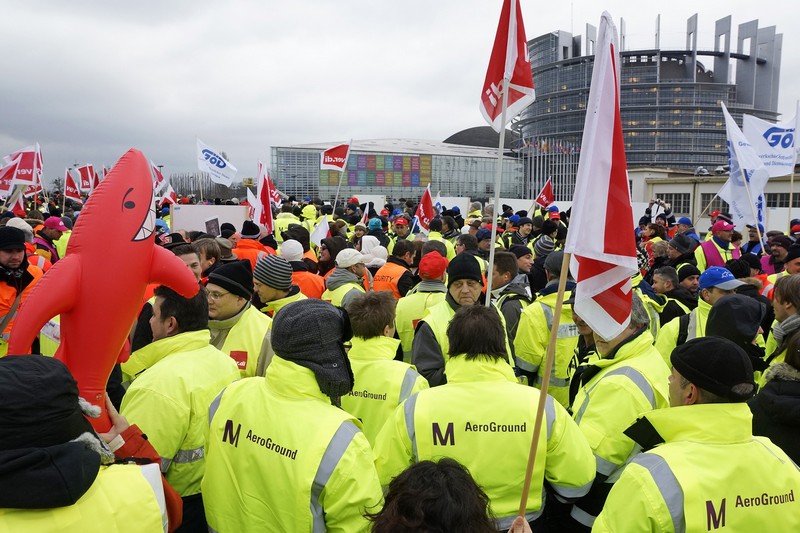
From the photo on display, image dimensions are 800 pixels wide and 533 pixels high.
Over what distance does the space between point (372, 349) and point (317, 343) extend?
1.15 m

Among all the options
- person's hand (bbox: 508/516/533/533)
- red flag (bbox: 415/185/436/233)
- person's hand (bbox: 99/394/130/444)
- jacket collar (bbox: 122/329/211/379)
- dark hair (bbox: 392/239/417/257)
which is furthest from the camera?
red flag (bbox: 415/185/436/233)

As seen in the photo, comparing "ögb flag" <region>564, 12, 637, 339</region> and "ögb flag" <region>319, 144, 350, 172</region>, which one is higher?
"ögb flag" <region>319, 144, 350, 172</region>

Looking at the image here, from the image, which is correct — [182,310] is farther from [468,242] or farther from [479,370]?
[468,242]

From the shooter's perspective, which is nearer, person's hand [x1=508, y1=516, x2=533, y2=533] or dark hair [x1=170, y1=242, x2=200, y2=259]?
person's hand [x1=508, y1=516, x2=533, y2=533]

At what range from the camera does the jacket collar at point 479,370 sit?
2.83 meters

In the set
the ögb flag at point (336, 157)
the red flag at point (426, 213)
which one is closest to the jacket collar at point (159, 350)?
the red flag at point (426, 213)

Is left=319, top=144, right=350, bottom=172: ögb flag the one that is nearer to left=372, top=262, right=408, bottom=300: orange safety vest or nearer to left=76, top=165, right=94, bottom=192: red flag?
left=372, top=262, right=408, bottom=300: orange safety vest

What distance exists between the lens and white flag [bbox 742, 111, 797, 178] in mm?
10023

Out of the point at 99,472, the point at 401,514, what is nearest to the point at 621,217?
the point at 401,514

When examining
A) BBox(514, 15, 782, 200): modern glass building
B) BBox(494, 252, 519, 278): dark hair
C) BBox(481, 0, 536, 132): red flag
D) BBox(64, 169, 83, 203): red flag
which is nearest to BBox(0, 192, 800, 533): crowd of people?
BBox(494, 252, 519, 278): dark hair

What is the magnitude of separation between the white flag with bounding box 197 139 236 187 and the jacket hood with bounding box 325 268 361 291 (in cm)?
831

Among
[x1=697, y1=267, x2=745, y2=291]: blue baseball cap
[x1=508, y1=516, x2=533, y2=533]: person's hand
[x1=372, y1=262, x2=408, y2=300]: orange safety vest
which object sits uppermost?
[x1=697, y1=267, x2=745, y2=291]: blue baseball cap

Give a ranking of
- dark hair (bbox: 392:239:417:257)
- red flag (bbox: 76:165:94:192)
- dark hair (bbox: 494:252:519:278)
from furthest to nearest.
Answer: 1. red flag (bbox: 76:165:94:192)
2. dark hair (bbox: 392:239:417:257)
3. dark hair (bbox: 494:252:519:278)

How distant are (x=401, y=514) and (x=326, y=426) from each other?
872 millimetres
